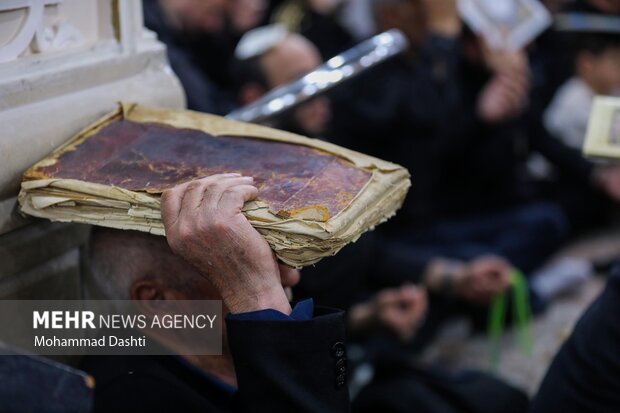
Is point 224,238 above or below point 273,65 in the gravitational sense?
above

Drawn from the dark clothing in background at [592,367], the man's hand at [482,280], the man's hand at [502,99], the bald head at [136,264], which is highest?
the bald head at [136,264]

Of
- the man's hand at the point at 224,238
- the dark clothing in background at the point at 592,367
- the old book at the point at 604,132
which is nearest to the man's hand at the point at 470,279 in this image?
the old book at the point at 604,132

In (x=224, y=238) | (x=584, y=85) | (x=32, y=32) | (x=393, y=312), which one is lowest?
(x=393, y=312)

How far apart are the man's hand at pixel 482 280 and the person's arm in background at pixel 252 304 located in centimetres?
228

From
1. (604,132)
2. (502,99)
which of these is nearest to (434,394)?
(604,132)

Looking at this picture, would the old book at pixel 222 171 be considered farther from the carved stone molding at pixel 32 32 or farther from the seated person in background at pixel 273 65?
the seated person in background at pixel 273 65

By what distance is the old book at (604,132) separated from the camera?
1790 mm

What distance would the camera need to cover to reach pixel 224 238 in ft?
4.22

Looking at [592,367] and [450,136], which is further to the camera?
[450,136]

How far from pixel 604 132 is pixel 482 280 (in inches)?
71.8

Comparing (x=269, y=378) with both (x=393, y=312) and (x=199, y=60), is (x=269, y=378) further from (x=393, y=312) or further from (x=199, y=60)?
(x=199, y=60)

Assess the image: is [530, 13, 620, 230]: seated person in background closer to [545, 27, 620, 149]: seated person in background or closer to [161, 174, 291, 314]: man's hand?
[545, 27, 620, 149]: seated person in background

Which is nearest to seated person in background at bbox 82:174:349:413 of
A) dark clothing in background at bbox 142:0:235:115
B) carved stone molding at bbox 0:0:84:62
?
carved stone molding at bbox 0:0:84:62

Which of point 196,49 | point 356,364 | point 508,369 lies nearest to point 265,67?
point 196,49
